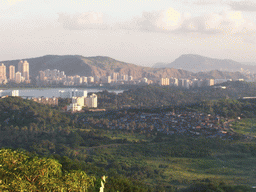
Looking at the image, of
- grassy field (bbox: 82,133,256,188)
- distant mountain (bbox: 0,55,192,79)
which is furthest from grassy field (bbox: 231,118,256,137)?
distant mountain (bbox: 0,55,192,79)

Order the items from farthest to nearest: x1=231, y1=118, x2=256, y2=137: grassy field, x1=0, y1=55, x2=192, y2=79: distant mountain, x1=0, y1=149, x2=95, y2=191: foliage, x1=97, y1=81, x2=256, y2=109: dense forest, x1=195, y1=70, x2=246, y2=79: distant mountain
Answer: x1=0, y1=55, x2=192, y2=79: distant mountain
x1=195, y1=70, x2=246, y2=79: distant mountain
x1=97, y1=81, x2=256, y2=109: dense forest
x1=231, y1=118, x2=256, y2=137: grassy field
x1=0, y1=149, x2=95, y2=191: foliage

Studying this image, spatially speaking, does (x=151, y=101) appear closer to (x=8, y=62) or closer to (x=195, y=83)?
(x=195, y=83)

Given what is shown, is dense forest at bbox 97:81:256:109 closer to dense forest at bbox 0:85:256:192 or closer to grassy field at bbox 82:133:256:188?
dense forest at bbox 0:85:256:192

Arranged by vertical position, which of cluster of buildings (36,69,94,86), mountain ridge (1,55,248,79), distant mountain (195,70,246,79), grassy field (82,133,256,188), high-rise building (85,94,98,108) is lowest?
grassy field (82,133,256,188)

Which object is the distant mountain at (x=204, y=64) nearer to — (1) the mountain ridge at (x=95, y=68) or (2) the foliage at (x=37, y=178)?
(1) the mountain ridge at (x=95, y=68)

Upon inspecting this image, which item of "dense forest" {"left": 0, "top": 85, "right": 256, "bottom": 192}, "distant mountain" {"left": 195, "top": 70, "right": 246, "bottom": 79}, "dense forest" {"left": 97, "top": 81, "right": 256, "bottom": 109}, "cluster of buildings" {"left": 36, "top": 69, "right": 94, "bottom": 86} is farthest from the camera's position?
"distant mountain" {"left": 195, "top": 70, "right": 246, "bottom": 79}

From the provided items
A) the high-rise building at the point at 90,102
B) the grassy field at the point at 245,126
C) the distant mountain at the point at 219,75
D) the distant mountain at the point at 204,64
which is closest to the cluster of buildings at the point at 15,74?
the high-rise building at the point at 90,102
